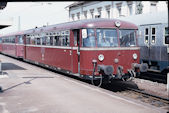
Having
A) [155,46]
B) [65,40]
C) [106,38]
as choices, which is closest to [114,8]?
[155,46]

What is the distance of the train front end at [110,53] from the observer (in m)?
10.8

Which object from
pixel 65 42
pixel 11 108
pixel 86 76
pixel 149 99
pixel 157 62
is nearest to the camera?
pixel 11 108

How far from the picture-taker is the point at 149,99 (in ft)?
32.8

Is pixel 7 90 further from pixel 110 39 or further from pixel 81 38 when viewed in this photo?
pixel 110 39

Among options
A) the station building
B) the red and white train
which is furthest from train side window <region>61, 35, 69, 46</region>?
the station building

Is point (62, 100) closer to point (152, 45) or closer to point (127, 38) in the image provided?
point (127, 38)

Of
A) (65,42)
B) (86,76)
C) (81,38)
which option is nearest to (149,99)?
(86,76)

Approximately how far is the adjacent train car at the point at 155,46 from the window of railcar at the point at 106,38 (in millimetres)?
3169

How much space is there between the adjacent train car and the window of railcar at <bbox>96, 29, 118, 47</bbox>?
317 cm

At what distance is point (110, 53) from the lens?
11031mm

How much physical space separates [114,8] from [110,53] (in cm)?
2150

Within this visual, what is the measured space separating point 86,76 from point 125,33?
256 centimetres

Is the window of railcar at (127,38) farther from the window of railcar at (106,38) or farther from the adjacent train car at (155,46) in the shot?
the adjacent train car at (155,46)

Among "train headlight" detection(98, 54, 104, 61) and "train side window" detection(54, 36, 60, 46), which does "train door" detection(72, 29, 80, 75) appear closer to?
"train headlight" detection(98, 54, 104, 61)
